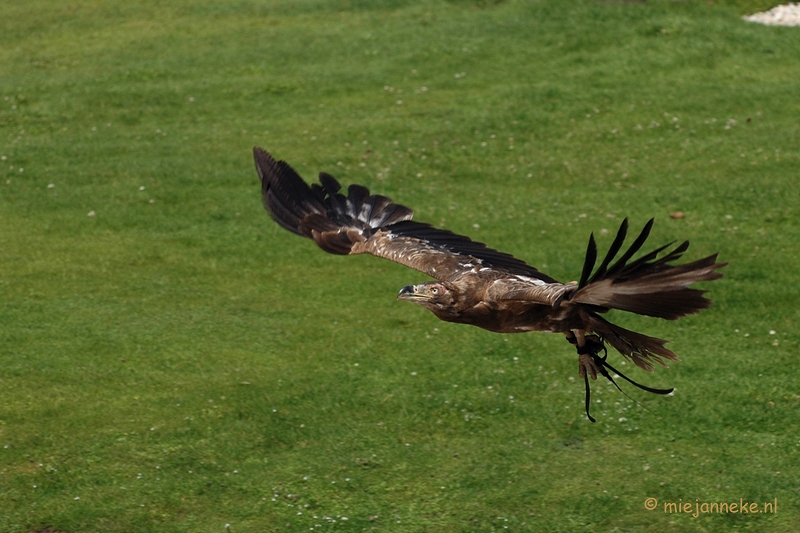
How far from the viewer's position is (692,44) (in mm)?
22828

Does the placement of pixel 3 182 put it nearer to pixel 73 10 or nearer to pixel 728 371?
pixel 73 10

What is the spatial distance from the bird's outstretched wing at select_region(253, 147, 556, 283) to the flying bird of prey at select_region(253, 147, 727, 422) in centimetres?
1

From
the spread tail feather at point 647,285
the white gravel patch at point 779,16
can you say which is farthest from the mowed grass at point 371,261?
the spread tail feather at point 647,285

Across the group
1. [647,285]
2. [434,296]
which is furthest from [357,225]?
[647,285]

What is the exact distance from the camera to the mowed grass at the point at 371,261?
11805 millimetres

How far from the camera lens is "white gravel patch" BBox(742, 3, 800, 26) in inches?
947

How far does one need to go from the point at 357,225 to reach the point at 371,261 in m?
5.21

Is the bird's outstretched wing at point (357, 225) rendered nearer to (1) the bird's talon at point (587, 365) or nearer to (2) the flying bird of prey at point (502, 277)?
(2) the flying bird of prey at point (502, 277)

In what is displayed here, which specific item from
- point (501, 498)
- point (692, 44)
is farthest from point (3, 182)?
point (692, 44)

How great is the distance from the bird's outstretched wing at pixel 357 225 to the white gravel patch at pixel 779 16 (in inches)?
594

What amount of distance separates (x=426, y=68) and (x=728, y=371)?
36.3 feet

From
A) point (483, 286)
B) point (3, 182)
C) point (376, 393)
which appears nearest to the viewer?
point (483, 286)

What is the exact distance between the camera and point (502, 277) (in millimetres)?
9281

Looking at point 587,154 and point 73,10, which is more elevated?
point 73,10
